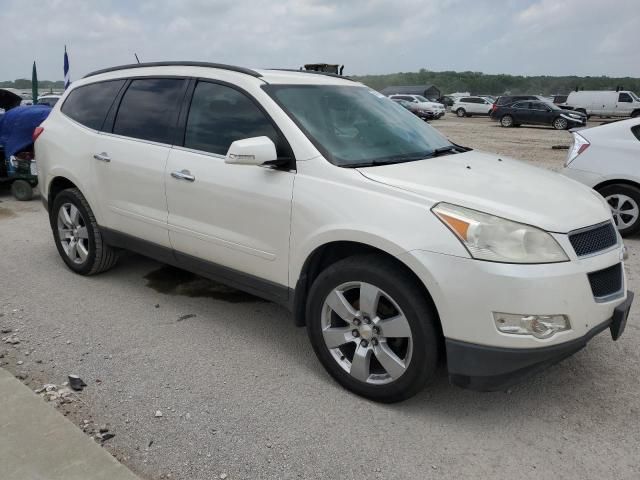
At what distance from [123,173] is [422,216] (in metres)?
2.53

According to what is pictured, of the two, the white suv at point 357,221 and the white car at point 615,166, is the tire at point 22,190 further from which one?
the white car at point 615,166

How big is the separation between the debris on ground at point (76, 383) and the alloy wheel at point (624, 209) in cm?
588

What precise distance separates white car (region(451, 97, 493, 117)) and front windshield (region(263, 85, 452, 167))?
37.6m

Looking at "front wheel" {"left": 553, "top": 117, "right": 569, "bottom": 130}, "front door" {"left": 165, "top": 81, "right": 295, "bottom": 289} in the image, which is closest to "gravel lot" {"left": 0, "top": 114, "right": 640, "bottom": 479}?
"front door" {"left": 165, "top": 81, "right": 295, "bottom": 289}

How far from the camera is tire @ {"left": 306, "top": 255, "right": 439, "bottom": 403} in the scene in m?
2.71

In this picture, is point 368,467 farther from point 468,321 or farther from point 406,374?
point 468,321

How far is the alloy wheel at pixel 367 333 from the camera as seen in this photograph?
9.27 ft

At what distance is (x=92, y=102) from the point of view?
15.4 feet

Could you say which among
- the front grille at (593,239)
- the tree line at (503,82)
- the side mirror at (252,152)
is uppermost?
the tree line at (503,82)

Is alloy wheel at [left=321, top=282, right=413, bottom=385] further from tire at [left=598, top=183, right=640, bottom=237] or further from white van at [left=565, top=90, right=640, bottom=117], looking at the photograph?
white van at [left=565, top=90, right=640, bottom=117]

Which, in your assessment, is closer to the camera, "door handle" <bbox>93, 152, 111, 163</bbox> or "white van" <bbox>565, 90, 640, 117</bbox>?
"door handle" <bbox>93, 152, 111, 163</bbox>

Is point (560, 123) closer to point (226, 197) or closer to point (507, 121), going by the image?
point (507, 121)

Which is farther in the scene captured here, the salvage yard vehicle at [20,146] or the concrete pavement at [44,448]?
the salvage yard vehicle at [20,146]

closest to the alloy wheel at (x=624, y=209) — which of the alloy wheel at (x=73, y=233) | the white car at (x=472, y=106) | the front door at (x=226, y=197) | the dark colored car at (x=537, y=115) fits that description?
the front door at (x=226, y=197)
